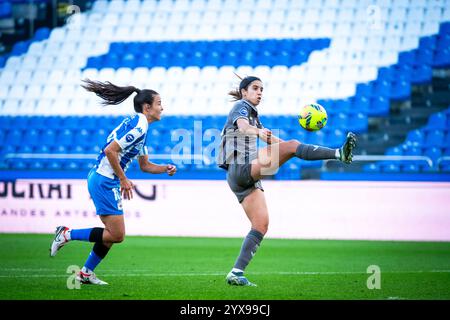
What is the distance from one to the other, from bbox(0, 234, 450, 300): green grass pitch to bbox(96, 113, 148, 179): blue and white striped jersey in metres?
1.24

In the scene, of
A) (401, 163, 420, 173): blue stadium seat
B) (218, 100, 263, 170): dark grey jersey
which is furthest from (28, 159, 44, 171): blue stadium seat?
(218, 100, 263, 170): dark grey jersey

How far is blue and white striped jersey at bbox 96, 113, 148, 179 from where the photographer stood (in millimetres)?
7949

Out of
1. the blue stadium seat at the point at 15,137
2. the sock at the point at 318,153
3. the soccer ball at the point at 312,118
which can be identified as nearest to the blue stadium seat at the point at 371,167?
the blue stadium seat at the point at 15,137

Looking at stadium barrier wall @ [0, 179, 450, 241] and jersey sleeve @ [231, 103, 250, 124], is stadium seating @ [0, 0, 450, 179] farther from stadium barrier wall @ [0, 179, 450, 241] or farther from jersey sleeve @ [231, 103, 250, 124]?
jersey sleeve @ [231, 103, 250, 124]

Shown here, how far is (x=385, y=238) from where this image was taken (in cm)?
1503

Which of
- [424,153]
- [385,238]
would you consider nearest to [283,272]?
[385,238]

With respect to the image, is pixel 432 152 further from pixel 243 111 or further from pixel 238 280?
pixel 238 280

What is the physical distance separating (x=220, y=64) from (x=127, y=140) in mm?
12808

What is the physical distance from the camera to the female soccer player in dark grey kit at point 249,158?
7.70 m

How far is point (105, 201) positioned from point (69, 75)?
14.2m

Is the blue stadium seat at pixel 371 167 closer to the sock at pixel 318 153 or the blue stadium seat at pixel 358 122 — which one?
the blue stadium seat at pixel 358 122

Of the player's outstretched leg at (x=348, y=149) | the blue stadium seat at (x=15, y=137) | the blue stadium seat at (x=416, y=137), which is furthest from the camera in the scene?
the blue stadium seat at (x=15, y=137)

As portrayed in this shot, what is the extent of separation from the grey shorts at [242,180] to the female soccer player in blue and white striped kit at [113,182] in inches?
39.5

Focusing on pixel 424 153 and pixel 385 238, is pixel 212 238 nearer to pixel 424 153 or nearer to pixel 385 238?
pixel 385 238
